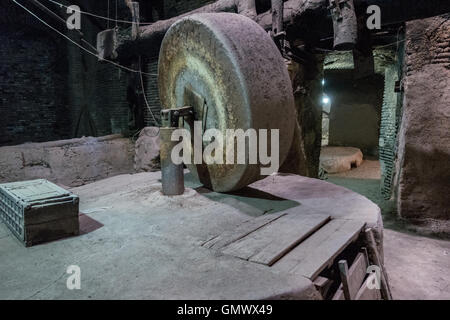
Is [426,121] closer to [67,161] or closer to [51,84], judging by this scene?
[67,161]

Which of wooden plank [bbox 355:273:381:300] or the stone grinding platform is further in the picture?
wooden plank [bbox 355:273:381:300]

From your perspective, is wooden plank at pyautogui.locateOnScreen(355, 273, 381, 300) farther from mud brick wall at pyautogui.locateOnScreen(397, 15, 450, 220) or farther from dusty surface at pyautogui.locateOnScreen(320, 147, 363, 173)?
dusty surface at pyautogui.locateOnScreen(320, 147, 363, 173)

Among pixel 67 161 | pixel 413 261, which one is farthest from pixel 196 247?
pixel 67 161

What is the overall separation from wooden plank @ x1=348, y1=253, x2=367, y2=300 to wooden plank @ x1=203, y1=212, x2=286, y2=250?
0.70 m

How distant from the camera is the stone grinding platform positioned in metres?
1.74

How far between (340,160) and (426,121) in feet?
15.8

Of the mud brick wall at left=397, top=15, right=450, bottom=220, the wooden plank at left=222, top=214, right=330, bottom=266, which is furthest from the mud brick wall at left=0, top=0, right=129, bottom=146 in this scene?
the wooden plank at left=222, top=214, right=330, bottom=266

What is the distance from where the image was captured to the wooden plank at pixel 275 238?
2057 mm

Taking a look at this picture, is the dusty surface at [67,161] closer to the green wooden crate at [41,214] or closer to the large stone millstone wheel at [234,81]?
the green wooden crate at [41,214]

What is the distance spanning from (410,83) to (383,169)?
3.00 meters

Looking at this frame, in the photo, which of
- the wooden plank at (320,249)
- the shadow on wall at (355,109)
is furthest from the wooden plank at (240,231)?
the shadow on wall at (355,109)

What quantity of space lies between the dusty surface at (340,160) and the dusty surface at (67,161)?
5.72 metres

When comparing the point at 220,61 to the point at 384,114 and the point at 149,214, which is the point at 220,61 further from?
the point at 384,114
